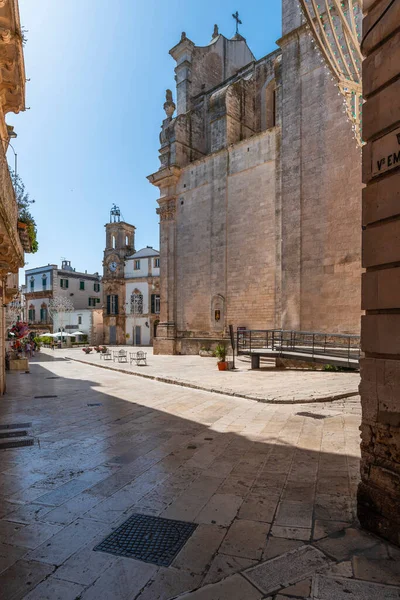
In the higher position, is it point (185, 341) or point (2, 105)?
point (2, 105)

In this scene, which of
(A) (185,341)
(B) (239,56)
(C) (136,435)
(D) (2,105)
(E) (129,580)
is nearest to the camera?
(E) (129,580)

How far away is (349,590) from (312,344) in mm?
13128

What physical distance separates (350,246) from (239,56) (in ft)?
71.6

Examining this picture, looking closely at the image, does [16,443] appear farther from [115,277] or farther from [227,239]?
[115,277]

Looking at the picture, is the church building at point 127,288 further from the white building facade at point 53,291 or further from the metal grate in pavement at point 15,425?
the metal grate in pavement at point 15,425

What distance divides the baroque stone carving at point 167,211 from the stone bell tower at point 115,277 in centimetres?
2331

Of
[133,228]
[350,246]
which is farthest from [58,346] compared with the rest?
[350,246]

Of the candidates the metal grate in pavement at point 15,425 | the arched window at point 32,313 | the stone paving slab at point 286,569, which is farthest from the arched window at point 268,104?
the arched window at point 32,313

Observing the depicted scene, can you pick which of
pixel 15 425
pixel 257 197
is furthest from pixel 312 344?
pixel 15 425

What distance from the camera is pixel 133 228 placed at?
50875 millimetres

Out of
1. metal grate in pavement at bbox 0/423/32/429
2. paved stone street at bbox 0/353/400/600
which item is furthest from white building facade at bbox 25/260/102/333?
paved stone street at bbox 0/353/400/600

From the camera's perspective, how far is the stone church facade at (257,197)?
54.0ft

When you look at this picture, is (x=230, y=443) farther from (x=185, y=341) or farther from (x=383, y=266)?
(x=185, y=341)

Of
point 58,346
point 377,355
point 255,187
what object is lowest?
point 58,346
